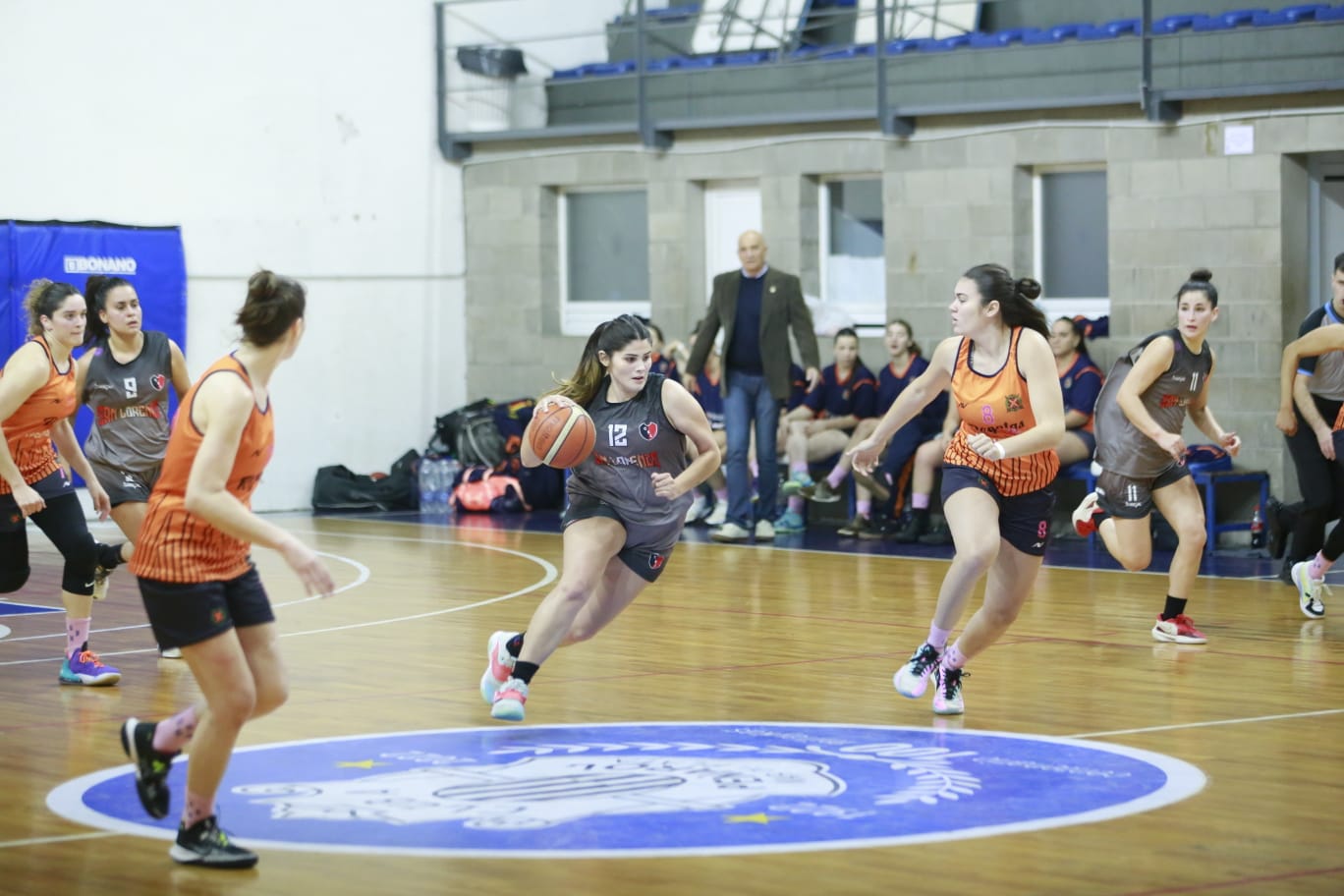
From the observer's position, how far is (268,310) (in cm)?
474

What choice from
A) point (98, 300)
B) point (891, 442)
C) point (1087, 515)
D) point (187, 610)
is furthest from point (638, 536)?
point (891, 442)

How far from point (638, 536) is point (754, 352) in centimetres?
622

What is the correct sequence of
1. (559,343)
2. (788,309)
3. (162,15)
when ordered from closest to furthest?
(788,309)
(162,15)
(559,343)

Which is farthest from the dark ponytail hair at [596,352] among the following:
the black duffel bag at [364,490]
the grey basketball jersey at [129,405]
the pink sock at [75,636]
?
the black duffel bag at [364,490]

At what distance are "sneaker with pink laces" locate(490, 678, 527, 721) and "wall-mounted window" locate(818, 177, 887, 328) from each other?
8.69 m

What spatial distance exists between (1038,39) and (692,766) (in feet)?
30.6

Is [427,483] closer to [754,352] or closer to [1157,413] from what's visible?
[754,352]

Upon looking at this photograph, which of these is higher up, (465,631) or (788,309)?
(788,309)

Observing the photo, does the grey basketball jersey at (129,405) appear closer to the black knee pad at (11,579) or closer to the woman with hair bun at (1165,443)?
the black knee pad at (11,579)

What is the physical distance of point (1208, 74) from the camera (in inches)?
504

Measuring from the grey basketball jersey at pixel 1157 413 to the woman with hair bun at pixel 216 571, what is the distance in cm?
466

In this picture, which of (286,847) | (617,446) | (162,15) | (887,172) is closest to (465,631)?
(617,446)

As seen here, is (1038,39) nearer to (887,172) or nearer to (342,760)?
(887,172)

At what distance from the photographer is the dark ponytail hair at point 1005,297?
654 centimetres
